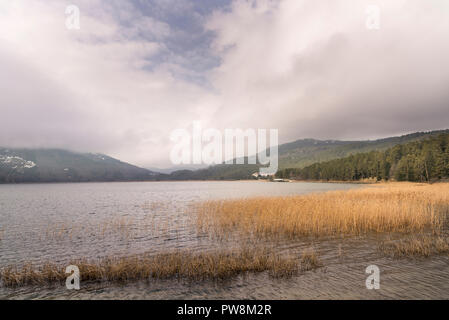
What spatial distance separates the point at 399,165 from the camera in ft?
298

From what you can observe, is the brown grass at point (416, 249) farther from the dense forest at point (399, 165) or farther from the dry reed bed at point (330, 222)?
the dense forest at point (399, 165)

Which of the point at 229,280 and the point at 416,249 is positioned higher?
the point at 416,249

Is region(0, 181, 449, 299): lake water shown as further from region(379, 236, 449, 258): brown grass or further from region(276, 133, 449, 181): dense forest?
region(276, 133, 449, 181): dense forest

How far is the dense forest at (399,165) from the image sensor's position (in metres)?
76.8

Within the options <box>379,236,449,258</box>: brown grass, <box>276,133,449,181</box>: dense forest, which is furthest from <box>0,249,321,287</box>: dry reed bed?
<box>276,133,449,181</box>: dense forest

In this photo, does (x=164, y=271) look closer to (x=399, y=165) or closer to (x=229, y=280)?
(x=229, y=280)

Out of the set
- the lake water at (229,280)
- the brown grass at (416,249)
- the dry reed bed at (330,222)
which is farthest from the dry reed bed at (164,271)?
the dry reed bed at (330,222)

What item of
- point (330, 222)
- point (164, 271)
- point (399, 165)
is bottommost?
point (164, 271)

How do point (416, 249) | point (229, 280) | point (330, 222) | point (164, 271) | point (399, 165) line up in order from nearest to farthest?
point (229, 280) → point (164, 271) → point (416, 249) → point (330, 222) → point (399, 165)

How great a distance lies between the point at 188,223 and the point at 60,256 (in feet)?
34.8

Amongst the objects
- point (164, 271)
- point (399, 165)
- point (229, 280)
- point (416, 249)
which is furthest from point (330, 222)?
point (399, 165)

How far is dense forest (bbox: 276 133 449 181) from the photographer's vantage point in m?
76.8

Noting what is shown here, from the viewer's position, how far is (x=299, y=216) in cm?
1908
